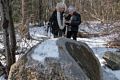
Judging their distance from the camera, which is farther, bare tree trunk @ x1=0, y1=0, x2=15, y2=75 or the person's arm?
the person's arm

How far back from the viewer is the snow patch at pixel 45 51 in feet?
18.1

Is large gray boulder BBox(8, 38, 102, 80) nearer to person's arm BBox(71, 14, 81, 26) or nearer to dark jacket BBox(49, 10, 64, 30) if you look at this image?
dark jacket BBox(49, 10, 64, 30)

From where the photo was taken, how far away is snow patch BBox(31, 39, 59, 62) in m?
5.51

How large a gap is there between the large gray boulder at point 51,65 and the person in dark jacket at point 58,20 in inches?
122

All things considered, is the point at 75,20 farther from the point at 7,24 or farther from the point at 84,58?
the point at 84,58

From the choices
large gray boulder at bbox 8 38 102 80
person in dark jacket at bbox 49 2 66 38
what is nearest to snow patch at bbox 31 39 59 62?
large gray boulder at bbox 8 38 102 80

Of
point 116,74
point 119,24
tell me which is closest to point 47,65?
point 116,74

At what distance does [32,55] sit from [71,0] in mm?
29644

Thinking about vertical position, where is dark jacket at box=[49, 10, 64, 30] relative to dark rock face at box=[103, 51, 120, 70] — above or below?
above

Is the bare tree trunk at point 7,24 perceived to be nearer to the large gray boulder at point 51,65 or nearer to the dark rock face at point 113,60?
the large gray boulder at point 51,65

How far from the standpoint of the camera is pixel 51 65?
209 inches

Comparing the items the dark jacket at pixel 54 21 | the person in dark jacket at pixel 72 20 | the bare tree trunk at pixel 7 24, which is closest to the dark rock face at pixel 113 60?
the person in dark jacket at pixel 72 20

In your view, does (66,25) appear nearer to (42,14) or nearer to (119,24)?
(119,24)

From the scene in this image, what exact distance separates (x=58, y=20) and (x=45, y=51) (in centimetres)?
345
